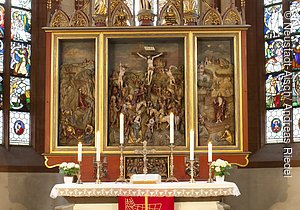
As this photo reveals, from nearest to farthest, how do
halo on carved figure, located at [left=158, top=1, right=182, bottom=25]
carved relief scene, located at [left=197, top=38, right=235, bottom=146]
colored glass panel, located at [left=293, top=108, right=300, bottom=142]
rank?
carved relief scene, located at [left=197, top=38, right=235, bottom=146] < halo on carved figure, located at [left=158, top=1, right=182, bottom=25] < colored glass panel, located at [left=293, top=108, right=300, bottom=142]

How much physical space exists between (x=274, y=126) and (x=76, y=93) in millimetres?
5012

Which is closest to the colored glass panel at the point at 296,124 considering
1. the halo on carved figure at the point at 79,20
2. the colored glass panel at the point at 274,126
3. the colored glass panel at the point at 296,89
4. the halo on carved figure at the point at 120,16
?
the colored glass panel at the point at 296,89

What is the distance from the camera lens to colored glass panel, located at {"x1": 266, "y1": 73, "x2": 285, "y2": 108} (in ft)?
48.2

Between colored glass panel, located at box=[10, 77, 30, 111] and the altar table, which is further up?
colored glass panel, located at box=[10, 77, 30, 111]

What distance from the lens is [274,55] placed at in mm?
14977

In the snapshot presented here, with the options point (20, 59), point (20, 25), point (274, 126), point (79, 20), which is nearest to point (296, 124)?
point (274, 126)

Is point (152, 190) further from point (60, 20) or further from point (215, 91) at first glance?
point (60, 20)

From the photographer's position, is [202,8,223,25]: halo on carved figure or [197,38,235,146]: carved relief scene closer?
[197,38,235,146]: carved relief scene

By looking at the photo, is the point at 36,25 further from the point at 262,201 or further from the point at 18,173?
the point at 262,201

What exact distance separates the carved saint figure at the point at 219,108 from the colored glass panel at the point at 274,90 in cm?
264

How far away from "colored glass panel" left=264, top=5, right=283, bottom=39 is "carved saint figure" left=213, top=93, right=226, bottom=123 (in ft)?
11.1

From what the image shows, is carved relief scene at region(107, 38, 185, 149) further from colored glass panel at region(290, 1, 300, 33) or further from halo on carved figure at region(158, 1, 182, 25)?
colored glass panel at region(290, 1, 300, 33)

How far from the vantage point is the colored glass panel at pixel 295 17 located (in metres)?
14.6

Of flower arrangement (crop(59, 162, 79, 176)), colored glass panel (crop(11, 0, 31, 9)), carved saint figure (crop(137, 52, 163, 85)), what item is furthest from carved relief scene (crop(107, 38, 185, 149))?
colored glass panel (crop(11, 0, 31, 9))
